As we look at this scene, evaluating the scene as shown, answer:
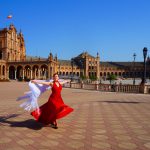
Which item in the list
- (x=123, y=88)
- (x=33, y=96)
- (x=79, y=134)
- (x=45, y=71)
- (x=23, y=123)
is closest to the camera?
(x=79, y=134)

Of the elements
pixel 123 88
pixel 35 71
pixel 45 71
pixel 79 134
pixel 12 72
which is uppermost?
pixel 45 71

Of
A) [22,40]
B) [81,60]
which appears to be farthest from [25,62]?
[81,60]

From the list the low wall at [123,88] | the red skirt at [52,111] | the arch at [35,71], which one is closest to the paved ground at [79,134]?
the red skirt at [52,111]

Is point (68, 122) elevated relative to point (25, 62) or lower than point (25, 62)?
lower

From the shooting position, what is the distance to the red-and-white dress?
305 inches

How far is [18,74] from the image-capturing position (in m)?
89.8

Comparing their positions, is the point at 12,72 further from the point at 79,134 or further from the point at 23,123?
the point at 79,134

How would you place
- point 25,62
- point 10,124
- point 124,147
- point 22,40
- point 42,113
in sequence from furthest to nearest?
point 22,40 < point 25,62 < point 10,124 < point 42,113 < point 124,147

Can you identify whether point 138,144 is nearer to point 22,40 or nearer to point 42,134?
point 42,134

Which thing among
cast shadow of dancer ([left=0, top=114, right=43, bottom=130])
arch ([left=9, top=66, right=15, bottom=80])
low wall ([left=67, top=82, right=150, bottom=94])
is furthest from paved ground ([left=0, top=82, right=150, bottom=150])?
arch ([left=9, top=66, right=15, bottom=80])

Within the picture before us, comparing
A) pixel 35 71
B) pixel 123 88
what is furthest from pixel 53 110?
pixel 35 71

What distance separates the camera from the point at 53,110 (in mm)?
7797

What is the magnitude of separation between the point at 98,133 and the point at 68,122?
6.15 feet

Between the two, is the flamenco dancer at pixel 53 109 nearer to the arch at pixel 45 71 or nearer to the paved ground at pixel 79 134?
the paved ground at pixel 79 134
